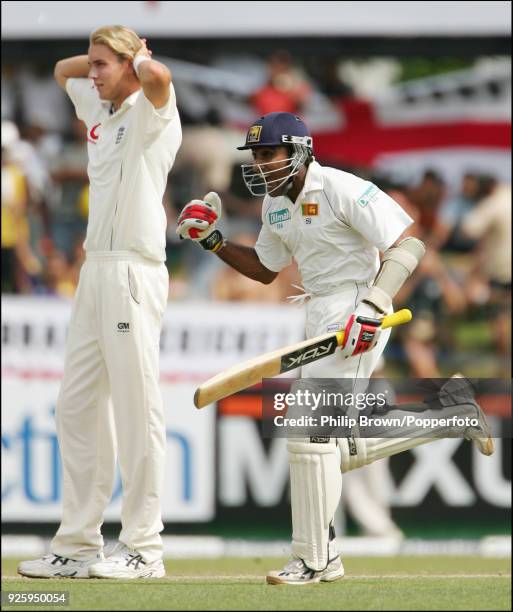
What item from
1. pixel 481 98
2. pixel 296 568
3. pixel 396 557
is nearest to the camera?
pixel 296 568

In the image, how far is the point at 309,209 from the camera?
5086 mm

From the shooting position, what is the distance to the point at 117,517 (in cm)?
777

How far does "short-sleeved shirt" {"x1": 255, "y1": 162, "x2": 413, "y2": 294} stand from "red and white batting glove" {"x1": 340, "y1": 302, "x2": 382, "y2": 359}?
28 centimetres

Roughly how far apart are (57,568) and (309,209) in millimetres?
1714

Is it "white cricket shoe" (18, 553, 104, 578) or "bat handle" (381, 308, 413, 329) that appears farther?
→ "white cricket shoe" (18, 553, 104, 578)

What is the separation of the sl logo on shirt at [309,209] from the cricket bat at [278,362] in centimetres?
49

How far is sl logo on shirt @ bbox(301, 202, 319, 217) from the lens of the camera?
16.7ft

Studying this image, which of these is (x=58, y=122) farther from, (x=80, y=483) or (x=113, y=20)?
(x=80, y=483)

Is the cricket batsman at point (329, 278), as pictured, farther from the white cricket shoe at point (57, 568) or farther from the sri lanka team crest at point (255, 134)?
the white cricket shoe at point (57, 568)

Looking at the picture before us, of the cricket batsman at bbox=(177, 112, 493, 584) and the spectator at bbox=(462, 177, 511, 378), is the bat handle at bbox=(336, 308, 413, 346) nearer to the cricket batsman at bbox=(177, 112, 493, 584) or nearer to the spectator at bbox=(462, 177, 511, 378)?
the cricket batsman at bbox=(177, 112, 493, 584)

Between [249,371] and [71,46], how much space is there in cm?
385

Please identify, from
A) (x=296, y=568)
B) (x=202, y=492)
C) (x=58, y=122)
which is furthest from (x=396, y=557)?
(x=58, y=122)
